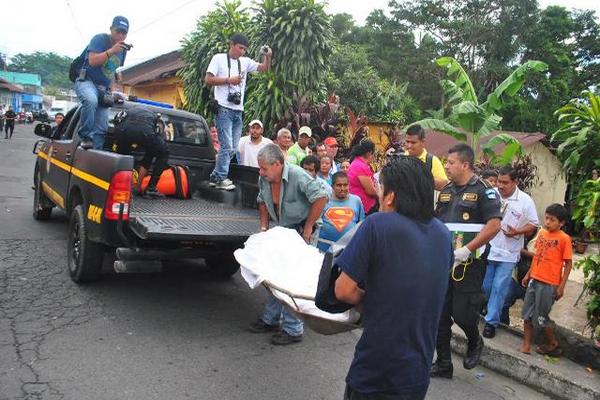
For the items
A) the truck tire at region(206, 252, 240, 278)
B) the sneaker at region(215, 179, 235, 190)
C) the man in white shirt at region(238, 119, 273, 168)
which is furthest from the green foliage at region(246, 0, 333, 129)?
the truck tire at region(206, 252, 240, 278)

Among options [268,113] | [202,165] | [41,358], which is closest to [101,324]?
[41,358]

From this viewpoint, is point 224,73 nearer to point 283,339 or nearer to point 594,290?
point 283,339

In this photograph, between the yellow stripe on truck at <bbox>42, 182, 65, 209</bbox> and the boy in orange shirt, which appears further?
the yellow stripe on truck at <bbox>42, 182, 65, 209</bbox>

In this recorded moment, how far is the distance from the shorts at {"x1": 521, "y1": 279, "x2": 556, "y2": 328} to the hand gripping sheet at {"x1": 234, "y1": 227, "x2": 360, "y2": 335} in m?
2.54

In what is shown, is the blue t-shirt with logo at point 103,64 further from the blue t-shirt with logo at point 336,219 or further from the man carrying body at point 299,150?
the blue t-shirt with logo at point 336,219

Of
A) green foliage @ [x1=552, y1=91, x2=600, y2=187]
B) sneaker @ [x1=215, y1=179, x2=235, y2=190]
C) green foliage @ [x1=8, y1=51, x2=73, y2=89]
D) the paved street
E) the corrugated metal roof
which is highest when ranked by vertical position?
green foliage @ [x1=8, y1=51, x2=73, y2=89]

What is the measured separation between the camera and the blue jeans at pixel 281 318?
456 centimetres

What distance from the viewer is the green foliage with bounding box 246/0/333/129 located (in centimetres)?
1066

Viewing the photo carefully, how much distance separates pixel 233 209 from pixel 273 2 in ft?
21.8

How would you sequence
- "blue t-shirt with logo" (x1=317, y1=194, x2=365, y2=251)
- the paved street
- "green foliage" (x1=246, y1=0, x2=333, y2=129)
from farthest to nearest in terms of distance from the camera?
1. "green foliage" (x1=246, y1=0, x2=333, y2=129)
2. "blue t-shirt with logo" (x1=317, y1=194, x2=365, y2=251)
3. the paved street

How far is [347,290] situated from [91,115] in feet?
16.1

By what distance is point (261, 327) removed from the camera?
15.6 ft

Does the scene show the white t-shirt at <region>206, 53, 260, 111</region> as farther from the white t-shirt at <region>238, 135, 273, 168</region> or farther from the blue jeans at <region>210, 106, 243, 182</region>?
the white t-shirt at <region>238, 135, 273, 168</region>

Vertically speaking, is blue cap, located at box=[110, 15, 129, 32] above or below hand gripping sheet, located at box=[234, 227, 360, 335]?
above
